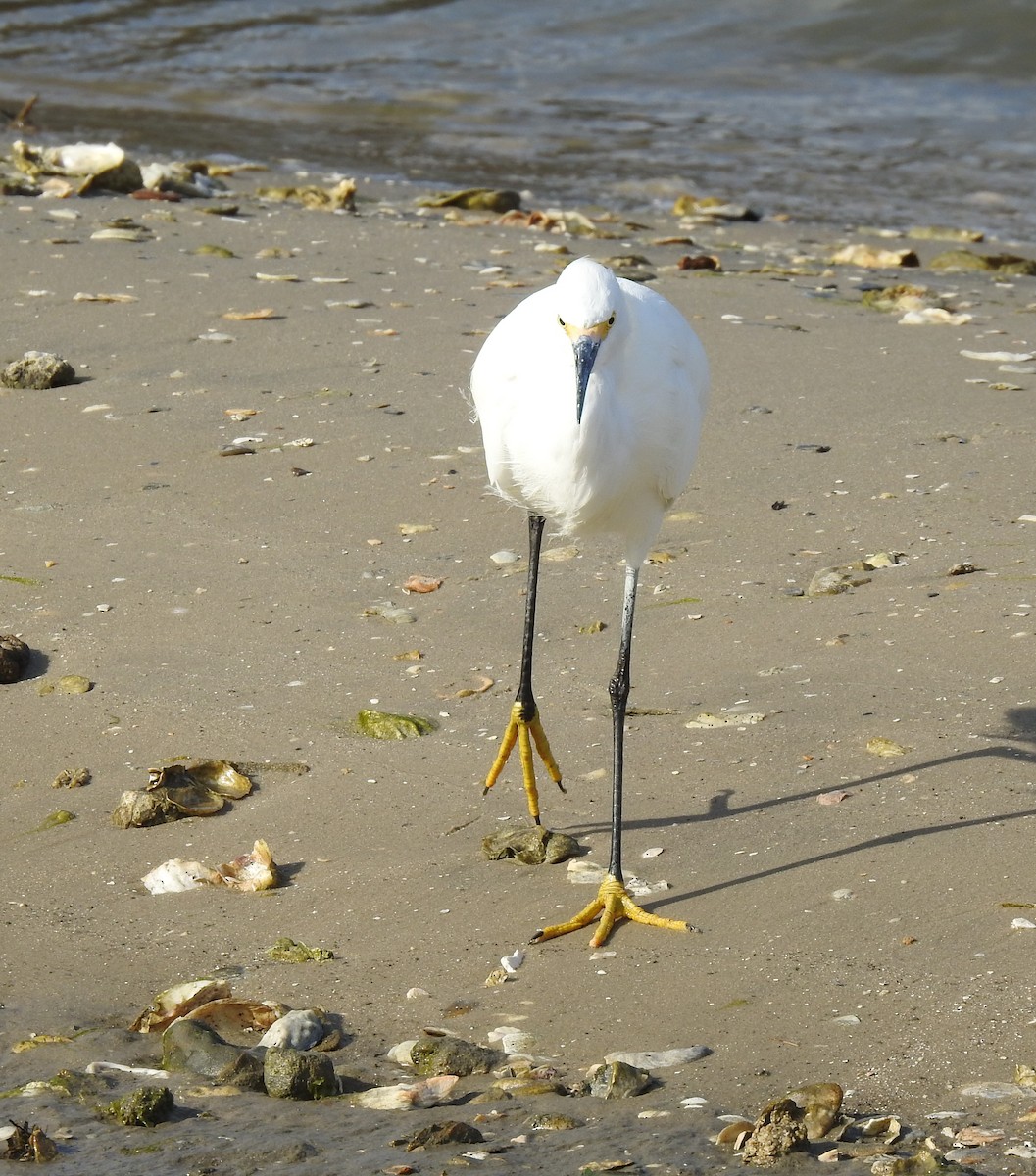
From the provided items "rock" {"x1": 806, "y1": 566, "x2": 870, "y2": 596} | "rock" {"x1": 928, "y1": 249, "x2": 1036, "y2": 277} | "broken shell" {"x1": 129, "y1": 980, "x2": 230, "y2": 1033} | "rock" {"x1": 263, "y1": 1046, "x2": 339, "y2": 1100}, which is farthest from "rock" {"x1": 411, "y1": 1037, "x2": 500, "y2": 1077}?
Answer: "rock" {"x1": 928, "y1": 249, "x2": 1036, "y2": 277}

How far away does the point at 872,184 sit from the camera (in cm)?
1309

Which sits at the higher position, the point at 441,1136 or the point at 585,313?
the point at 585,313

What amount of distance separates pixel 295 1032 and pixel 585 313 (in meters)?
1.56

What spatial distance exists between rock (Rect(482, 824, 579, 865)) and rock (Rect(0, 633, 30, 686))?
1488mm

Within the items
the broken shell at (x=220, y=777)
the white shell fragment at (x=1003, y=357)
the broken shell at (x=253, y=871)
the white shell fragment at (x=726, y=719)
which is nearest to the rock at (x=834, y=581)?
the white shell fragment at (x=726, y=719)

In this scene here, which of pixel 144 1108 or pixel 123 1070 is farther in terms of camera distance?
pixel 123 1070

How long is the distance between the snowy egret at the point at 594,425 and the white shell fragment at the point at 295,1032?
58 centimetres

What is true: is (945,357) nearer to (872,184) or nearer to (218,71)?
(872,184)

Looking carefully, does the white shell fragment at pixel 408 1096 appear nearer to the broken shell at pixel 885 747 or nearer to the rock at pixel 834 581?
the broken shell at pixel 885 747

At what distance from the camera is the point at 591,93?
1727cm

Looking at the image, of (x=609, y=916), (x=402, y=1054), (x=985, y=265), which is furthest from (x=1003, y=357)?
(x=402, y=1054)

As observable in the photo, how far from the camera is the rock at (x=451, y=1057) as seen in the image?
2.79 metres

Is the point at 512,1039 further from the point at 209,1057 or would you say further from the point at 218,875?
the point at 218,875

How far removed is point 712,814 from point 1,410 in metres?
3.65
